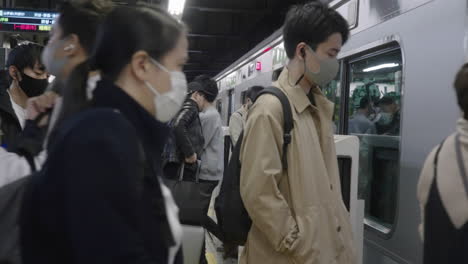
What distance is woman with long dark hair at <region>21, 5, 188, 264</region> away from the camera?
2.51 ft

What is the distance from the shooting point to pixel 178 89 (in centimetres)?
107

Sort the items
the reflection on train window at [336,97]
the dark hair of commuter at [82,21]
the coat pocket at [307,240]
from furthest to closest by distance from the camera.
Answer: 1. the reflection on train window at [336,97]
2. the coat pocket at [307,240]
3. the dark hair of commuter at [82,21]

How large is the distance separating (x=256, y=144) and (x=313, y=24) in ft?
1.78

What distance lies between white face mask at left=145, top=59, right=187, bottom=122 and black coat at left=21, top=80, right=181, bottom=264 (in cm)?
14

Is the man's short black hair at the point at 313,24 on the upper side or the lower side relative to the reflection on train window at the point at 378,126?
upper

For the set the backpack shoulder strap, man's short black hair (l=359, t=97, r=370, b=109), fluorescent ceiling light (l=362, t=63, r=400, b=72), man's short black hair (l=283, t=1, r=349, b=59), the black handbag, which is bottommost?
the black handbag

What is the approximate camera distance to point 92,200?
760mm

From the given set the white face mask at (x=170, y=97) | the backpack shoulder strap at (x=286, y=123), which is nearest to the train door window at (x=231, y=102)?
the backpack shoulder strap at (x=286, y=123)

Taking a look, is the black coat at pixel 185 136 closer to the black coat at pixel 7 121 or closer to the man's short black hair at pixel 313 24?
the black coat at pixel 7 121

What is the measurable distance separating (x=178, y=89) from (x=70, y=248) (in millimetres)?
437

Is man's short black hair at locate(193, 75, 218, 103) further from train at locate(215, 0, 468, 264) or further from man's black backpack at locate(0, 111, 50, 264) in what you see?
man's black backpack at locate(0, 111, 50, 264)

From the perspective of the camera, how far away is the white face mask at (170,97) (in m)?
1.00

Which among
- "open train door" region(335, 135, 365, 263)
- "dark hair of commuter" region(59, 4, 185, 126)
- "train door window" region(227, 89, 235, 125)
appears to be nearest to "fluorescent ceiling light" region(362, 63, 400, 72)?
"open train door" region(335, 135, 365, 263)

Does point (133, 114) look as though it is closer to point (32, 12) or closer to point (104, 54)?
point (104, 54)
